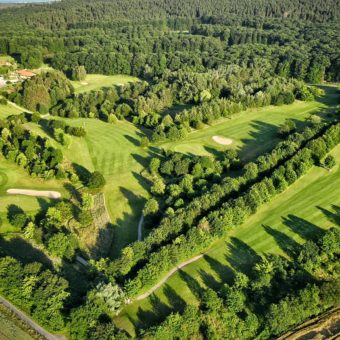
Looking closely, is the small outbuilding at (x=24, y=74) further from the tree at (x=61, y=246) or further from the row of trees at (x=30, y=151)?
the tree at (x=61, y=246)

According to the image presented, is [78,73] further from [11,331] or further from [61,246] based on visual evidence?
[11,331]

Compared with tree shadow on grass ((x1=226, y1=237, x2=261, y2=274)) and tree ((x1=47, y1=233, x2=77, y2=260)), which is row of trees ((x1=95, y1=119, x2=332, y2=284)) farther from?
tree ((x1=47, y1=233, x2=77, y2=260))

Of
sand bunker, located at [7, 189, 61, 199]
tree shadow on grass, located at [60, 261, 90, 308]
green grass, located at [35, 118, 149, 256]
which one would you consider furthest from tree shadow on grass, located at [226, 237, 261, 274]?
sand bunker, located at [7, 189, 61, 199]

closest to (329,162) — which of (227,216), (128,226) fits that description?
(227,216)

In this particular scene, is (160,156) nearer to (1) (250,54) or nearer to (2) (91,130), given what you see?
(2) (91,130)

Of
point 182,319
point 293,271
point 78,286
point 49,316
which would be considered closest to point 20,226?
point 78,286

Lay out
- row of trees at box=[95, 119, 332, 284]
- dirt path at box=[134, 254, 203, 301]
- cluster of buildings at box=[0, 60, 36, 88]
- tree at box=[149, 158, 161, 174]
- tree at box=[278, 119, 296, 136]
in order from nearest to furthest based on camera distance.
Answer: dirt path at box=[134, 254, 203, 301], row of trees at box=[95, 119, 332, 284], tree at box=[149, 158, 161, 174], tree at box=[278, 119, 296, 136], cluster of buildings at box=[0, 60, 36, 88]

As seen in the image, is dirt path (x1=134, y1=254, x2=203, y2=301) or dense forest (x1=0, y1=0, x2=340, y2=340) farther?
dirt path (x1=134, y1=254, x2=203, y2=301)
